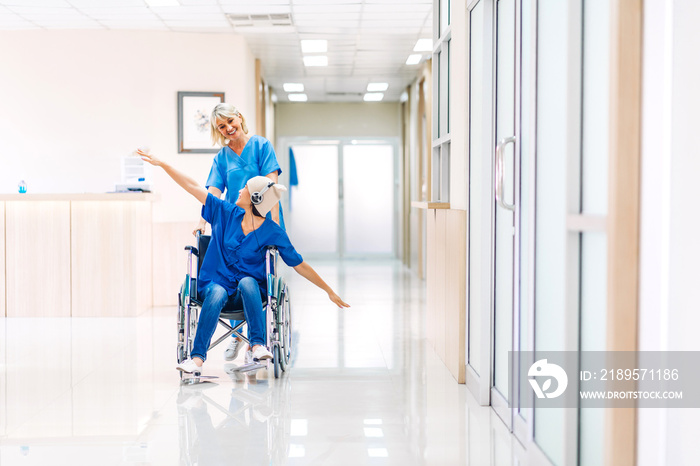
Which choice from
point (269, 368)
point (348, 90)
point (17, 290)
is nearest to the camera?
point (269, 368)

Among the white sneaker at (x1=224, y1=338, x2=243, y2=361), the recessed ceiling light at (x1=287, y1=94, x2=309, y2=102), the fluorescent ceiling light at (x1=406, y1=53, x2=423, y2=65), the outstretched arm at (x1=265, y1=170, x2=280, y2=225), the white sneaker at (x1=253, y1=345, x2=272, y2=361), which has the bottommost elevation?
the white sneaker at (x1=224, y1=338, x2=243, y2=361)

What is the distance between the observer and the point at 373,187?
1416 centimetres

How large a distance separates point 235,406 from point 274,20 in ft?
15.0

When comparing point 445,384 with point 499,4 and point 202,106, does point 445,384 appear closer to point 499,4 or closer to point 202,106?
point 499,4

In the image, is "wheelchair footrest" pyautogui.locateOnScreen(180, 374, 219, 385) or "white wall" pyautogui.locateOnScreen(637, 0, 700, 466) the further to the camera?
"wheelchair footrest" pyautogui.locateOnScreen(180, 374, 219, 385)

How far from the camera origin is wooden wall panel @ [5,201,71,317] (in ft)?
21.0

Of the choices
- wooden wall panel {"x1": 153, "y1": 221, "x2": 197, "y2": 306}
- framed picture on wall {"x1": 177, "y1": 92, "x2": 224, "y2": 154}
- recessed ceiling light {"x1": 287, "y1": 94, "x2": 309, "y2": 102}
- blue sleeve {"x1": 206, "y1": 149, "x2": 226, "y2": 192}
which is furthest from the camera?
recessed ceiling light {"x1": 287, "y1": 94, "x2": 309, "y2": 102}

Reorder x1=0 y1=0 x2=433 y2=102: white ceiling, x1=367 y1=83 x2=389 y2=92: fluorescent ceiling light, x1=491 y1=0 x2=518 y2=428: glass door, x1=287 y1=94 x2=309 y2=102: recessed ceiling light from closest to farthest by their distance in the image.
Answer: x1=491 y1=0 x2=518 y2=428: glass door, x1=0 y1=0 x2=433 y2=102: white ceiling, x1=367 y1=83 x2=389 y2=92: fluorescent ceiling light, x1=287 y1=94 x2=309 y2=102: recessed ceiling light

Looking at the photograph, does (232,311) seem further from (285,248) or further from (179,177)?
(179,177)

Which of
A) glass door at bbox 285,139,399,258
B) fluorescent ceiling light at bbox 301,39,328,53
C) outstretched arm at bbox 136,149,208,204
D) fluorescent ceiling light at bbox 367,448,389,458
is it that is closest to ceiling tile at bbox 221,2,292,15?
A: fluorescent ceiling light at bbox 301,39,328,53

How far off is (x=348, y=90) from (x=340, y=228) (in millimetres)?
2977

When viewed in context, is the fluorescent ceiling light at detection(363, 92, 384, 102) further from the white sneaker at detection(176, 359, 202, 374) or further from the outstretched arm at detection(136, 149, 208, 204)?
the white sneaker at detection(176, 359, 202, 374)

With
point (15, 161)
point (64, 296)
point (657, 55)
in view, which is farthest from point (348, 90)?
point (657, 55)

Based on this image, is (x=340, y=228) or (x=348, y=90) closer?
(x=348, y=90)
